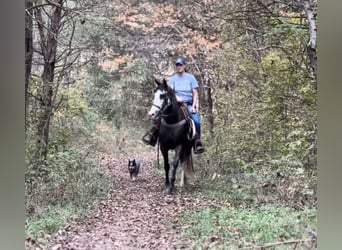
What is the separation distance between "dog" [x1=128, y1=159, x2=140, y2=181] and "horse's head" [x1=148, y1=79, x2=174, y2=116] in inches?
16.6

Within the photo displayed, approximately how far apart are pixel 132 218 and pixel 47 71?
1.38 meters

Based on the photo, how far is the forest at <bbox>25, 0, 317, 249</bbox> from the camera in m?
3.54

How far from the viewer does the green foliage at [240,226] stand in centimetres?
355

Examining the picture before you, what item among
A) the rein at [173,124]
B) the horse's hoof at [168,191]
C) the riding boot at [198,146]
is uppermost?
the rein at [173,124]

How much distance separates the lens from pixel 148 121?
362 centimetres

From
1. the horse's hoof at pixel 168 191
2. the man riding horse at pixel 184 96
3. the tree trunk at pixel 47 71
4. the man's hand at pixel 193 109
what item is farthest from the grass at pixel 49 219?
the man's hand at pixel 193 109

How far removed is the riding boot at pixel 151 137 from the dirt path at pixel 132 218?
0.10 meters

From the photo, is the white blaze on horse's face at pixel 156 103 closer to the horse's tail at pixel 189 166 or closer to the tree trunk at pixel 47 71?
the horse's tail at pixel 189 166

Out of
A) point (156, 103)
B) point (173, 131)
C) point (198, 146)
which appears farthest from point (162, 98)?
point (198, 146)

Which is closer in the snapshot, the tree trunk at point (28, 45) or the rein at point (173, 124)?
the tree trunk at point (28, 45)

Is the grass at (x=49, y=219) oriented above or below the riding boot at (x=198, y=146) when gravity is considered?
below

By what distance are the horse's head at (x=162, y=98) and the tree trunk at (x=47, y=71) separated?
2.75ft

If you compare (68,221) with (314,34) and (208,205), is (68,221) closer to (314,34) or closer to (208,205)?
(208,205)

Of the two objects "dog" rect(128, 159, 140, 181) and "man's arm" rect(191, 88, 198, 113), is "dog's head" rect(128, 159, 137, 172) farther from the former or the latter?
"man's arm" rect(191, 88, 198, 113)
